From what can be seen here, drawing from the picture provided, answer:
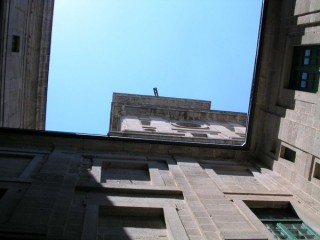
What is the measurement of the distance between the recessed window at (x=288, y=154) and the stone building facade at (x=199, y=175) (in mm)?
43

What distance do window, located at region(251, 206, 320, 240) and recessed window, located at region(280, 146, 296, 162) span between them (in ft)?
6.47

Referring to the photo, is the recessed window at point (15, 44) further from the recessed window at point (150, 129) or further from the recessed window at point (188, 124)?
the recessed window at point (188, 124)

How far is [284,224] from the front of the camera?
1034 cm

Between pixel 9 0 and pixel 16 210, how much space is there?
280 inches

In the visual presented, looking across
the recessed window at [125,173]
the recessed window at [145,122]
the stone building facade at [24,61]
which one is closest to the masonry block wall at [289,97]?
the recessed window at [125,173]

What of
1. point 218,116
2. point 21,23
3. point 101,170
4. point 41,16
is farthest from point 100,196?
point 218,116

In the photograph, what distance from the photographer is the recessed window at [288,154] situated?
12758mm

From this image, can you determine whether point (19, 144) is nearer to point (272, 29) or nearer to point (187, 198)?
point (187, 198)

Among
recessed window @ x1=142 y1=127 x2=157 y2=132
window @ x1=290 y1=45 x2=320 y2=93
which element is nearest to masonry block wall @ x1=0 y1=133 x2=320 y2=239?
window @ x1=290 y1=45 x2=320 y2=93

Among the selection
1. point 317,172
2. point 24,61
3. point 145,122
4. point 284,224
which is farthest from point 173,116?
point 284,224

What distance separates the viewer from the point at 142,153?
14008mm

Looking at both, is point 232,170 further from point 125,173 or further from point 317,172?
point 125,173

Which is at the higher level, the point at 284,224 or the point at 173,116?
the point at 173,116

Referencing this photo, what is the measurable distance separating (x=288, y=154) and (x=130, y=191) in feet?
17.7
